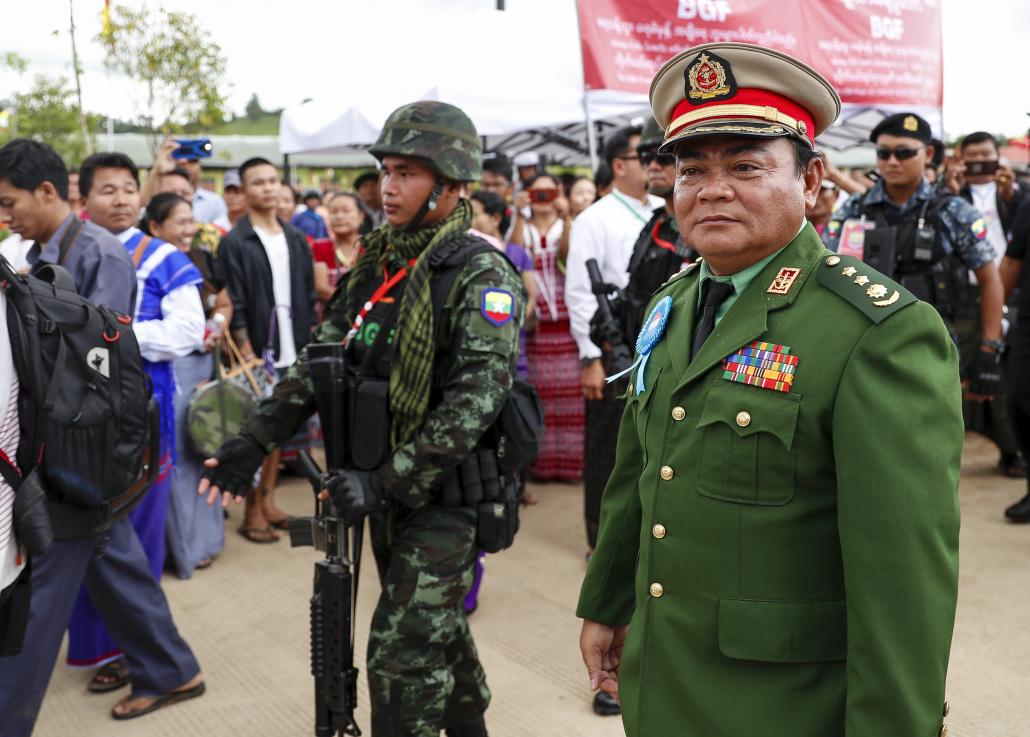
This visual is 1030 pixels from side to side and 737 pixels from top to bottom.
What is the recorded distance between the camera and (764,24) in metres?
9.37

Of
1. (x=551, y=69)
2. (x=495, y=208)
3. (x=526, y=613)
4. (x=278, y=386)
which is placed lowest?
(x=526, y=613)

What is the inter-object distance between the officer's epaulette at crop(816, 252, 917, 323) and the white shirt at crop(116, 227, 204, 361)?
10.7ft

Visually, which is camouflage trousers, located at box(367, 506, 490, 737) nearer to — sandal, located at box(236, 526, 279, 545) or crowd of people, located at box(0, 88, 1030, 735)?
crowd of people, located at box(0, 88, 1030, 735)

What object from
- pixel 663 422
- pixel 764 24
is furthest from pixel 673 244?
pixel 764 24

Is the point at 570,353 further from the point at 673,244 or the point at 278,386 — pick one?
the point at 278,386

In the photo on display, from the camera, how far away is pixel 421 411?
2717 millimetres

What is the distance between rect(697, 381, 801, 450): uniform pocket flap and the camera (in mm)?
1512

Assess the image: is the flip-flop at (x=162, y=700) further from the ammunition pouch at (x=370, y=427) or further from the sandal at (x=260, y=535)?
the sandal at (x=260, y=535)

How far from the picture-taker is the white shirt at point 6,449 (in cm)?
229

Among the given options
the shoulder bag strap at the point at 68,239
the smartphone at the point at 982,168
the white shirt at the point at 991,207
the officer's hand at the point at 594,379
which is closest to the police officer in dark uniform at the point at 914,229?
the officer's hand at the point at 594,379

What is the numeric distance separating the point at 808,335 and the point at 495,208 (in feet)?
15.9

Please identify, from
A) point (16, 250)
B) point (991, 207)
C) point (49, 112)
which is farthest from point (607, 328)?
point (49, 112)

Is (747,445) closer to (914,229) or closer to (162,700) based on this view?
(162,700)

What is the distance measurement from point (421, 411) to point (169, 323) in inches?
77.7
